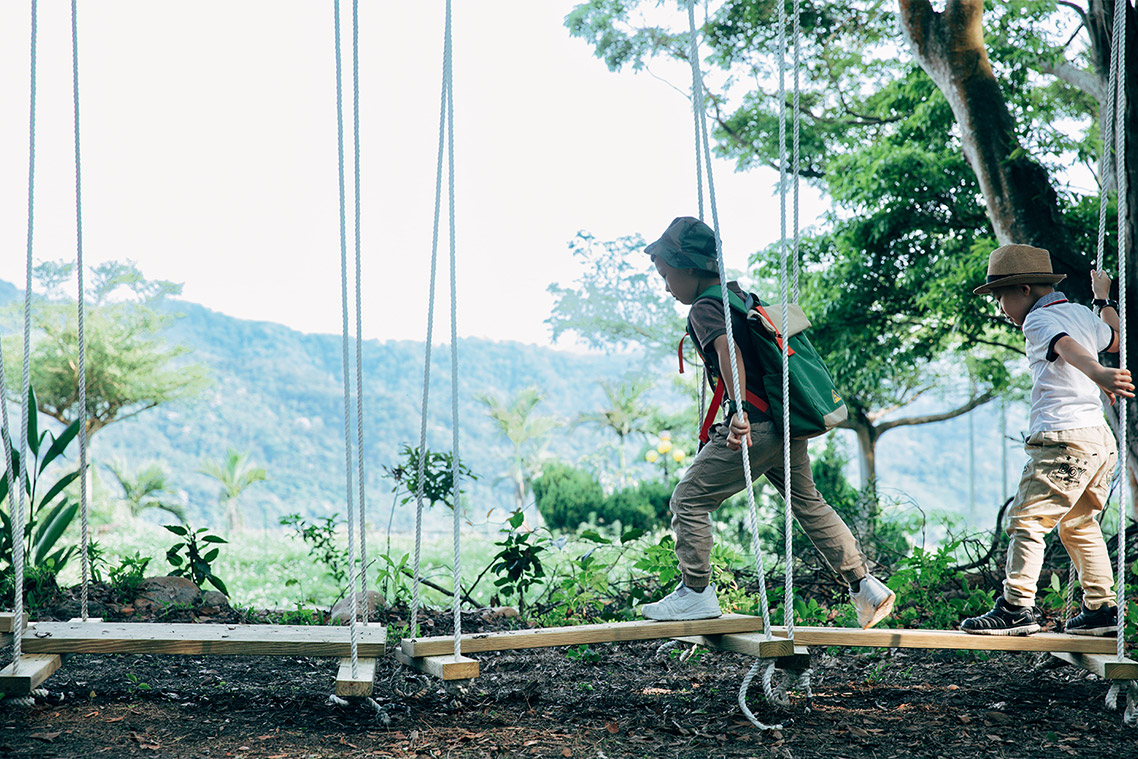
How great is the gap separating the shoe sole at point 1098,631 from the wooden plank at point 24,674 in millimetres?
2968

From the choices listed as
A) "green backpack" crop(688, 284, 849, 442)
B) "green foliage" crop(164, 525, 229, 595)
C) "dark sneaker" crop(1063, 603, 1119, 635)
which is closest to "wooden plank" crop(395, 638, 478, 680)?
"green backpack" crop(688, 284, 849, 442)

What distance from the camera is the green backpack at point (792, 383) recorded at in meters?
2.59

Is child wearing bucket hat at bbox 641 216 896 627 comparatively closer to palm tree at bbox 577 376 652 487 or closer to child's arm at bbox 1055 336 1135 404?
child's arm at bbox 1055 336 1135 404

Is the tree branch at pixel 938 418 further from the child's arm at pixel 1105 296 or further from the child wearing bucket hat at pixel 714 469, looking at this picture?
the child wearing bucket hat at pixel 714 469

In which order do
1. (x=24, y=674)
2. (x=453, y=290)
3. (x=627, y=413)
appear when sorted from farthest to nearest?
(x=627, y=413) < (x=453, y=290) < (x=24, y=674)

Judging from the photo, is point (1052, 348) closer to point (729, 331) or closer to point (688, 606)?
point (729, 331)

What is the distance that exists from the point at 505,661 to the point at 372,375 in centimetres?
3562

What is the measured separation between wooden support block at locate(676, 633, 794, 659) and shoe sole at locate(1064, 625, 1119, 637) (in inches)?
41.9

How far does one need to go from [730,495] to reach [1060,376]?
1023 millimetres

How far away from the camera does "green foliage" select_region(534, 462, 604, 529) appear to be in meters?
11.8

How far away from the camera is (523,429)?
70.5 ft

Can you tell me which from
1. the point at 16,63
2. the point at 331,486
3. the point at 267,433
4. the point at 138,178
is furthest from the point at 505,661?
the point at 138,178

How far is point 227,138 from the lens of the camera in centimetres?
3934

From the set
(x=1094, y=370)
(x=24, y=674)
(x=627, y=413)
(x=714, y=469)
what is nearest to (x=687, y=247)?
(x=714, y=469)
